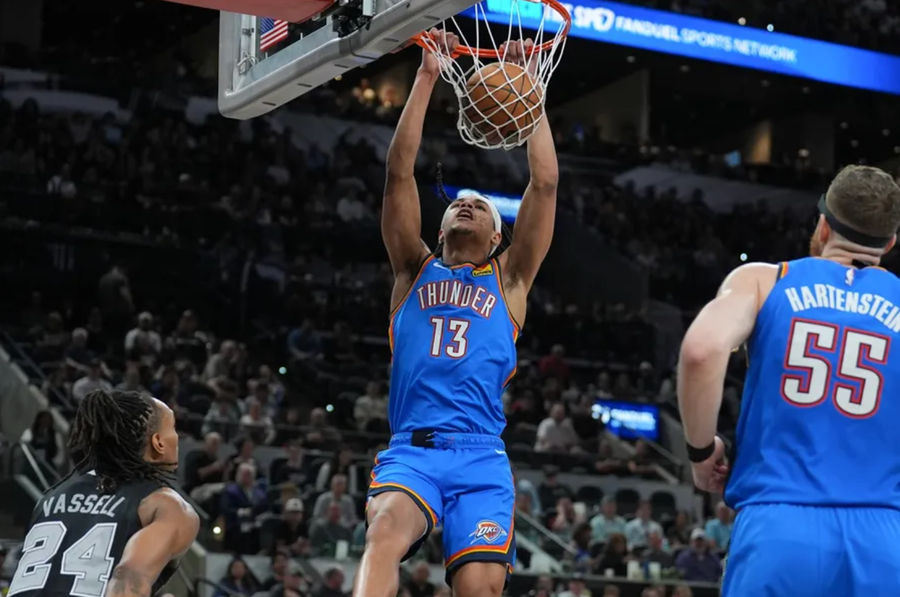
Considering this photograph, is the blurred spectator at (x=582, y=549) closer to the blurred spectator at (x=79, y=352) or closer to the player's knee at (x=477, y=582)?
the blurred spectator at (x=79, y=352)

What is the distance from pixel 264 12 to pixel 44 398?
10.1 m

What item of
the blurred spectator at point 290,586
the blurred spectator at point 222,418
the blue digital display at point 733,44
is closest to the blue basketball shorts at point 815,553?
the blurred spectator at point 290,586

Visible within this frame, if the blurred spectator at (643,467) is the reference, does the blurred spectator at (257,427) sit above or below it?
above

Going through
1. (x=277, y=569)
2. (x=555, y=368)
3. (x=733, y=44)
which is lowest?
(x=277, y=569)

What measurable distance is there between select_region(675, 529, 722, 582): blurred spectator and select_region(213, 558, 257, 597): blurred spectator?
4.76 metres

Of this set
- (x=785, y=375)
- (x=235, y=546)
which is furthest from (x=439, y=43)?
(x=235, y=546)

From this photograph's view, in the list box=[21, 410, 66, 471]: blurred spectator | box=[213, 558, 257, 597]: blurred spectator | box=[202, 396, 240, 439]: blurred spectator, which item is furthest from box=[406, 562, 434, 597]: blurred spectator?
box=[21, 410, 66, 471]: blurred spectator

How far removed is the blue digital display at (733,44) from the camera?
27.0 meters

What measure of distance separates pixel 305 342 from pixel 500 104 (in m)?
13.7

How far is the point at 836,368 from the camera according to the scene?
4086 mm

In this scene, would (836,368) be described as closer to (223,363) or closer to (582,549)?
(582,549)

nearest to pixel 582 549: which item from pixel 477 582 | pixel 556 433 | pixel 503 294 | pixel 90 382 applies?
pixel 556 433

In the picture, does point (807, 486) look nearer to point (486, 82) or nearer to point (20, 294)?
point (486, 82)

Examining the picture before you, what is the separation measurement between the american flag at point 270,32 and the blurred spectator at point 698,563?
9507 mm
